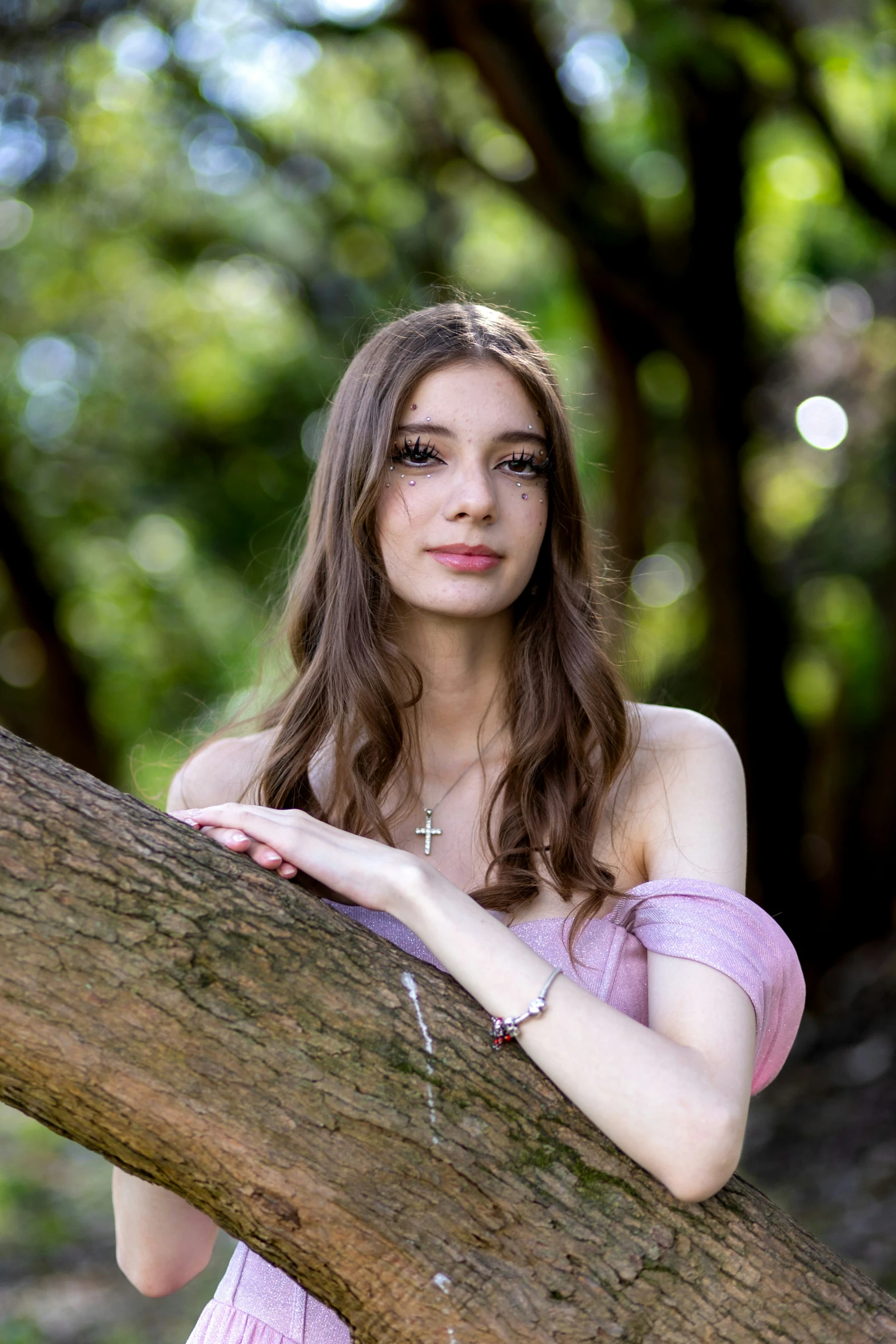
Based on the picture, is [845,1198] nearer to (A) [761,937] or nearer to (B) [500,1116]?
(A) [761,937]

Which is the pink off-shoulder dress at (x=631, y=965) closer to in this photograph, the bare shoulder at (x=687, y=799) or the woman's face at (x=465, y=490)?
the bare shoulder at (x=687, y=799)

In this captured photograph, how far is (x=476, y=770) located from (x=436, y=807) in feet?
0.34

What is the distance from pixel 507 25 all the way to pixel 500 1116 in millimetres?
5115

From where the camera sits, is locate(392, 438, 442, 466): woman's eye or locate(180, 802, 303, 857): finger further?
locate(392, 438, 442, 466): woman's eye

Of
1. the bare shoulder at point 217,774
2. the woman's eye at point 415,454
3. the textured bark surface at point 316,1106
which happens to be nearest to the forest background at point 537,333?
the bare shoulder at point 217,774

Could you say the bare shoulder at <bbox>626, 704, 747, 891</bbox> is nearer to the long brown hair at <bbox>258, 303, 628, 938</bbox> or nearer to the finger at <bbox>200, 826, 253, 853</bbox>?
the long brown hair at <bbox>258, 303, 628, 938</bbox>

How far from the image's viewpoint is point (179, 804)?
243 centimetres

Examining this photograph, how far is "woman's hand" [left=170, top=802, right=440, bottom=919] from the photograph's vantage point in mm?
1766

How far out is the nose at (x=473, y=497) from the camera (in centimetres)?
213

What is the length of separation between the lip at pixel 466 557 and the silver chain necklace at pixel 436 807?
1.18 feet

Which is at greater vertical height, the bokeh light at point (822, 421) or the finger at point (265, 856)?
the bokeh light at point (822, 421)

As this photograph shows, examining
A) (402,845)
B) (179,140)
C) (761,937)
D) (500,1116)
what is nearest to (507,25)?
(179,140)

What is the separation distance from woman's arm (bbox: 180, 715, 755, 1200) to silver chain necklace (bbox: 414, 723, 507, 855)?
488mm

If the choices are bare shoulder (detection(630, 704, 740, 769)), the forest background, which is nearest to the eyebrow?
bare shoulder (detection(630, 704, 740, 769))
